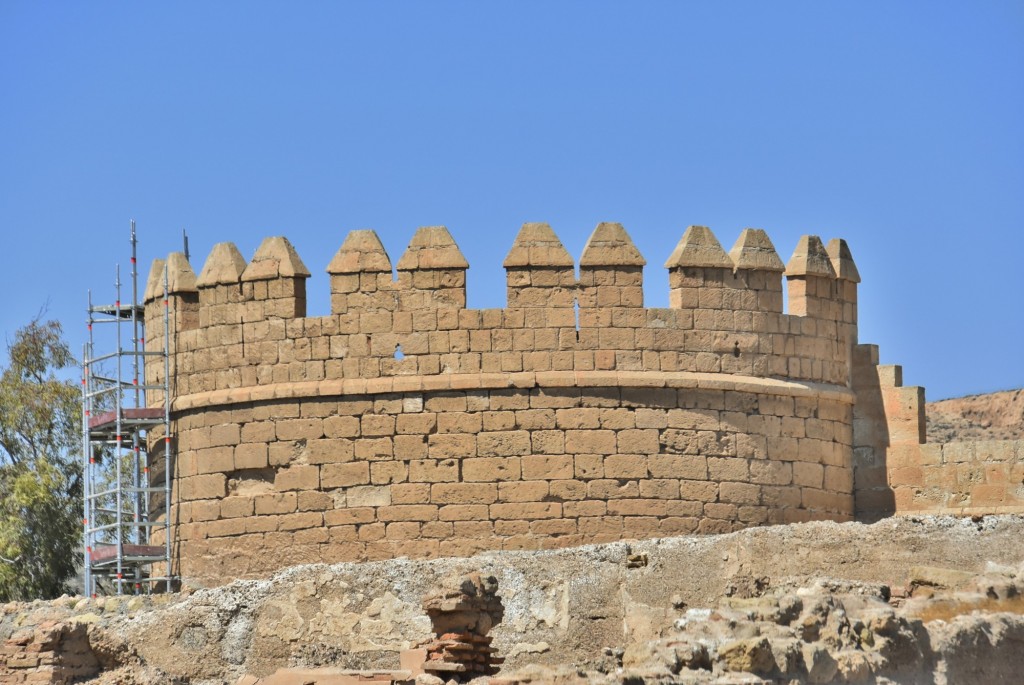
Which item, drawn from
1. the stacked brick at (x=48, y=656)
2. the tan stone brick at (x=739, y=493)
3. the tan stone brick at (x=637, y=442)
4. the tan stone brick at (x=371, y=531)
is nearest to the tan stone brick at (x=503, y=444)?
the tan stone brick at (x=637, y=442)

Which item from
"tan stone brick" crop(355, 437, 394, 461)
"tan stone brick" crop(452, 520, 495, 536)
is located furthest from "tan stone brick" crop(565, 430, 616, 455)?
"tan stone brick" crop(355, 437, 394, 461)

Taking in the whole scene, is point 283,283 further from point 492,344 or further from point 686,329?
point 686,329

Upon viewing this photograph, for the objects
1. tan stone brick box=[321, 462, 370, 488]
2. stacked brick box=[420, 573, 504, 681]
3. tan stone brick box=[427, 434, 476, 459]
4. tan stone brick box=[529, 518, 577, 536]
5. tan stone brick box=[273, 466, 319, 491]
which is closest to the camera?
stacked brick box=[420, 573, 504, 681]

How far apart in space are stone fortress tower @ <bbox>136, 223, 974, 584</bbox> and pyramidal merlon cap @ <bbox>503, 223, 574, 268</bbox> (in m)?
0.02

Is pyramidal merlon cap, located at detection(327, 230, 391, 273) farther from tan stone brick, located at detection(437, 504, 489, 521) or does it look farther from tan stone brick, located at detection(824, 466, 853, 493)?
tan stone brick, located at detection(824, 466, 853, 493)

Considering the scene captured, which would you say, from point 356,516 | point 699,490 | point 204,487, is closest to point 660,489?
point 699,490

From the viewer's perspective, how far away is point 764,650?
13781mm

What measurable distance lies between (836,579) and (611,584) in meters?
2.03

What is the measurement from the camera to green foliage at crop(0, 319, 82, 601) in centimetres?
2603

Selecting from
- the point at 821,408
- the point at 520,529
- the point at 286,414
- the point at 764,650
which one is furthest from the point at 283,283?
the point at 764,650

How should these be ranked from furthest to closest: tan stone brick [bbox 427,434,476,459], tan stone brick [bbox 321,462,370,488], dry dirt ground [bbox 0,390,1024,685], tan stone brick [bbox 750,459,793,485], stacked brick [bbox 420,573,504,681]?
tan stone brick [bbox 750,459,793,485]
tan stone brick [bbox 321,462,370,488]
tan stone brick [bbox 427,434,476,459]
dry dirt ground [bbox 0,390,1024,685]
stacked brick [bbox 420,573,504,681]

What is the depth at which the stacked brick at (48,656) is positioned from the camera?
18219mm

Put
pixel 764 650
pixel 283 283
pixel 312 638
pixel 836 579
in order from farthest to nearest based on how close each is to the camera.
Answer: pixel 283 283, pixel 312 638, pixel 836 579, pixel 764 650

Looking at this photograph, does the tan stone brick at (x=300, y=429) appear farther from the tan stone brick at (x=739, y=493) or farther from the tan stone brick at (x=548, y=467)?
the tan stone brick at (x=739, y=493)
